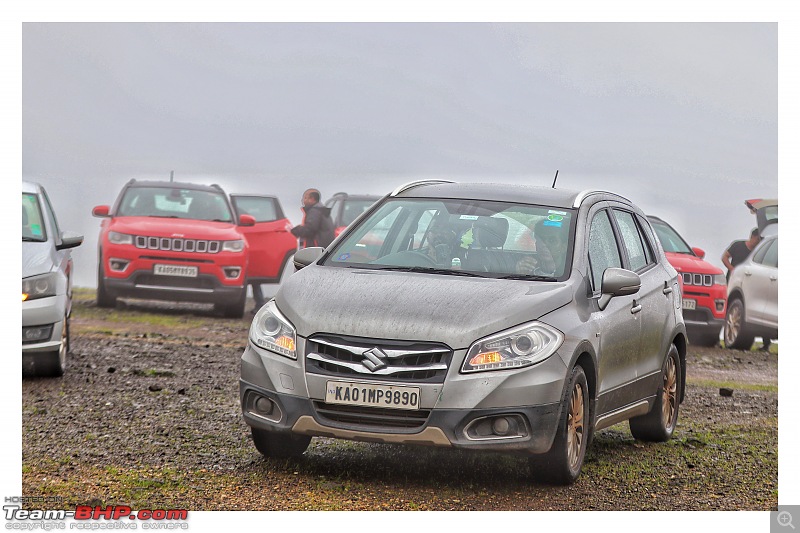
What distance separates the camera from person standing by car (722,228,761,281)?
19453mm

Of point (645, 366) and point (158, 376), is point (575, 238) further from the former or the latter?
point (158, 376)

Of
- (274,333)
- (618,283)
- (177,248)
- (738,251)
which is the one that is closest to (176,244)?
(177,248)

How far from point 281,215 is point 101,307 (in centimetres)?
327

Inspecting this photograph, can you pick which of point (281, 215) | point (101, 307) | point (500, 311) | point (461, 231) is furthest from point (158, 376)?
point (281, 215)

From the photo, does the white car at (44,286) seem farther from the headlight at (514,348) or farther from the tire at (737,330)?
the tire at (737,330)

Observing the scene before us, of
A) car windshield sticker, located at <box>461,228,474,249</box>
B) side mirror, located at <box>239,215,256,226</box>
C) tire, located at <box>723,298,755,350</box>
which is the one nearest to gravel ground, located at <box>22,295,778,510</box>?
car windshield sticker, located at <box>461,228,474,249</box>

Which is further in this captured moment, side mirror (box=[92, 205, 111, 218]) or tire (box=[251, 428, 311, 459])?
side mirror (box=[92, 205, 111, 218])

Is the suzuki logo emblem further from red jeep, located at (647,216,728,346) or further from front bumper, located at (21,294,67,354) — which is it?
red jeep, located at (647,216,728,346)

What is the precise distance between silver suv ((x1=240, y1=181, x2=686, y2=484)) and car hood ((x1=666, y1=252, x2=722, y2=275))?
33.2 ft

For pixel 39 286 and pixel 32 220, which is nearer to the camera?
pixel 39 286

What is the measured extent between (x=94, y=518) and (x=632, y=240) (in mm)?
4421

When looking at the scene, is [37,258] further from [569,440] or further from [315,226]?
[315,226]

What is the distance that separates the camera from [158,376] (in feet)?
40.4

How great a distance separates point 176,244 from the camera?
1869 cm
